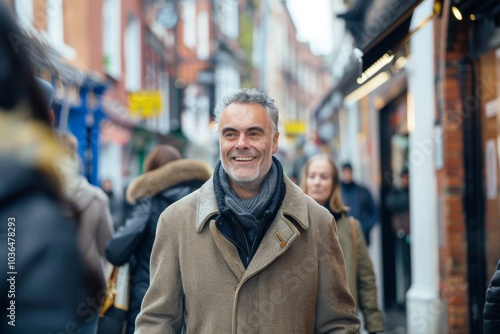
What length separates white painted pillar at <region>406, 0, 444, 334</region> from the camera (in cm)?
837

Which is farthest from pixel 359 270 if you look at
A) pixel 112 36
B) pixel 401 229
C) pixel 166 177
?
pixel 112 36

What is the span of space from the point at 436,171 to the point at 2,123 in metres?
7.33

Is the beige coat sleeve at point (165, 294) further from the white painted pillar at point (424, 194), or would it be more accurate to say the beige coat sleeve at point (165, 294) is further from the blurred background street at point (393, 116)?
the white painted pillar at point (424, 194)

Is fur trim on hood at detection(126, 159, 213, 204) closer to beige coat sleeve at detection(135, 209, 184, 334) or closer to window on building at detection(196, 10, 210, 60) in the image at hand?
beige coat sleeve at detection(135, 209, 184, 334)

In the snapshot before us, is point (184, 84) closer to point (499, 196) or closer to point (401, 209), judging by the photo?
point (401, 209)

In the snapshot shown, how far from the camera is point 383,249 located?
11773 mm

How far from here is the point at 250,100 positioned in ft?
10.5

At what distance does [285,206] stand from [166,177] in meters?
2.10

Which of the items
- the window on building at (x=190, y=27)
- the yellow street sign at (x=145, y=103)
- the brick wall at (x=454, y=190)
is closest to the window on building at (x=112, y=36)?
the yellow street sign at (x=145, y=103)

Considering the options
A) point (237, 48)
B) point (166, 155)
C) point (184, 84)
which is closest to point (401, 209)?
point (166, 155)

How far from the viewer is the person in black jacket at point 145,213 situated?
4957mm

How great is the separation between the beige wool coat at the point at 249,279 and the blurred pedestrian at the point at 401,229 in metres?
7.57

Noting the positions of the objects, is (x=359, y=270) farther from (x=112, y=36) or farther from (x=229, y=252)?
(x=112, y=36)

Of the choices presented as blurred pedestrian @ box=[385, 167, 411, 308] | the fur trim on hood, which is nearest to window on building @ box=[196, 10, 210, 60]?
blurred pedestrian @ box=[385, 167, 411, 308]
